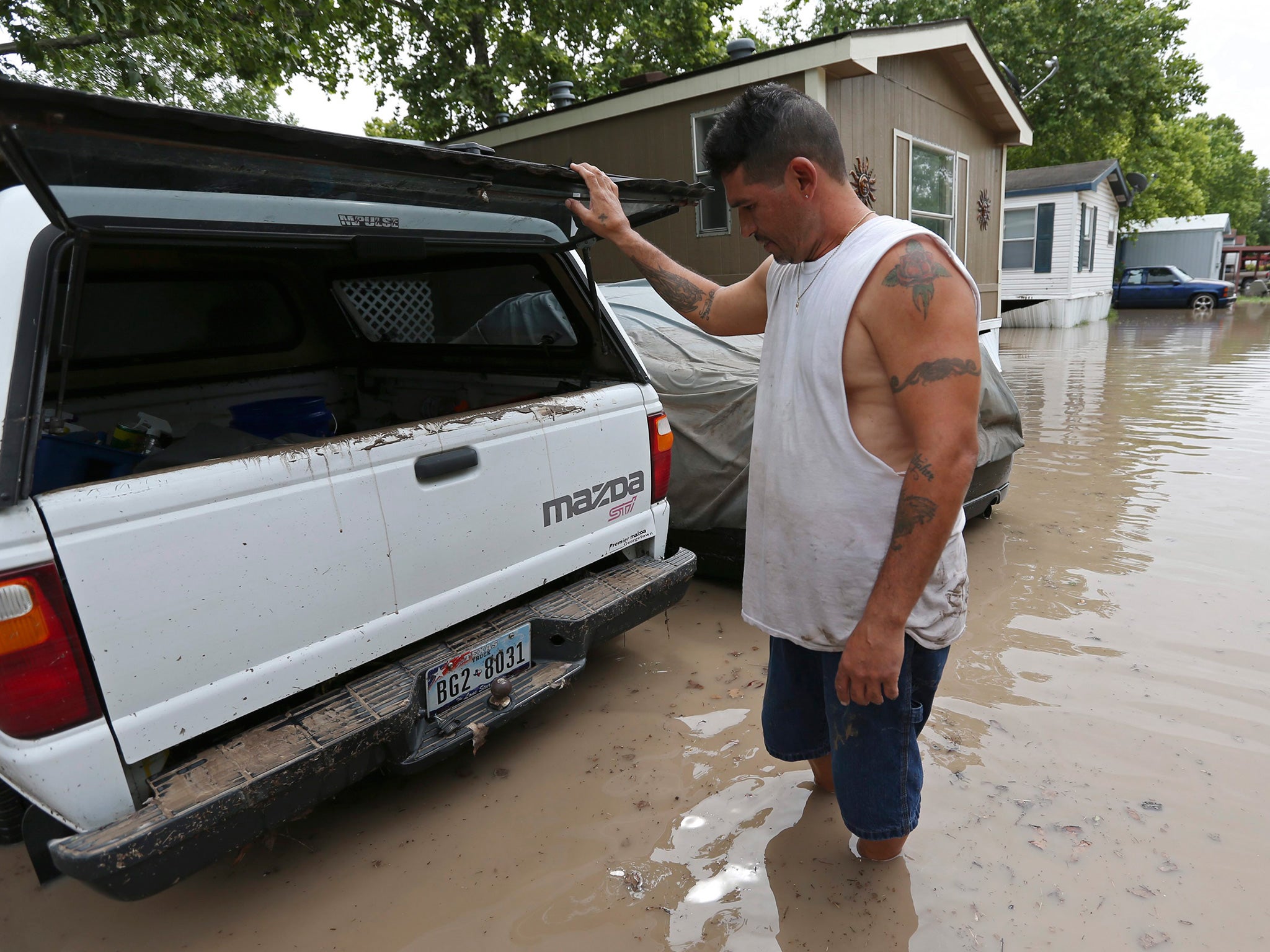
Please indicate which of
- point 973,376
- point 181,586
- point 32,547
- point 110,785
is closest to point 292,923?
point 110,785

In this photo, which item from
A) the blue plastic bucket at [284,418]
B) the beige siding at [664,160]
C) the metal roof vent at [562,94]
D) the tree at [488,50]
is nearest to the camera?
the blue plastic bucket at [284,418]

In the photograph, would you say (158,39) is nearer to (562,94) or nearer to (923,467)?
(562,94)

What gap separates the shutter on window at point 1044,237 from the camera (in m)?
21.4

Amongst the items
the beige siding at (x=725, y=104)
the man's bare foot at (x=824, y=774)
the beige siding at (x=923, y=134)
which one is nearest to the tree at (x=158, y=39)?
the beige siding at (x=725, y=104)

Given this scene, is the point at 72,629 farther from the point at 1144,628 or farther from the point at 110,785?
the point at 1144,628

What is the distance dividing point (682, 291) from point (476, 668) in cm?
140

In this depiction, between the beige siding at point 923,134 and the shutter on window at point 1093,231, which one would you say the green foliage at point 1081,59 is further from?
the beige siding at point 923,134

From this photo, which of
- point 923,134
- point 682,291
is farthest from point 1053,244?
point 682,291

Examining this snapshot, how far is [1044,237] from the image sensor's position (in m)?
21.6

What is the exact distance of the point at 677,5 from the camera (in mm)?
15258

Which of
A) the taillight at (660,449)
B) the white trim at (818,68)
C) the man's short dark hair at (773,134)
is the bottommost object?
the taillight at (660,449)

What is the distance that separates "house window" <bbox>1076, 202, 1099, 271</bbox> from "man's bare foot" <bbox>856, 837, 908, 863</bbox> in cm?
2344

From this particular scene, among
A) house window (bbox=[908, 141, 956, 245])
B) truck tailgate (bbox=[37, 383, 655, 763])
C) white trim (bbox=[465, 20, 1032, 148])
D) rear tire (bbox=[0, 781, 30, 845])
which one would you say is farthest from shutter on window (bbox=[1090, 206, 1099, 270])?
rear tire (bbox=[0, 781, 30, 845])

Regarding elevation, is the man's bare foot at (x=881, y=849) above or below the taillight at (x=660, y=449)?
below
